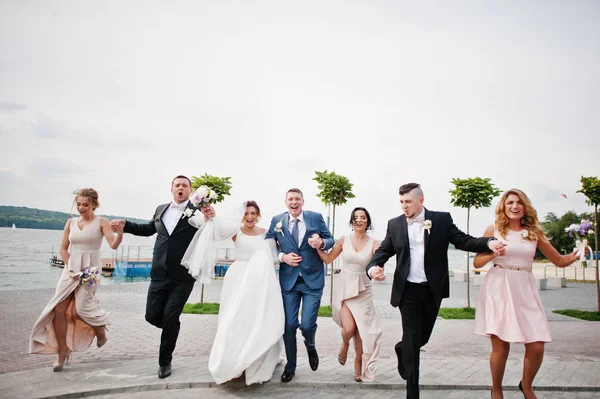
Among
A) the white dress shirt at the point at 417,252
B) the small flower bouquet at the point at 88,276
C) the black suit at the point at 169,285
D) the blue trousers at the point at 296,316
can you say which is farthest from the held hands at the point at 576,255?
the small flower bouquet at the point at 88,276

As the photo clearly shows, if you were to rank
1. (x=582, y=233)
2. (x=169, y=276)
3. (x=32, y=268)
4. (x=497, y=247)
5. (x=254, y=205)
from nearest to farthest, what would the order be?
1. (x=497, y=247)
2. (x=582, y=233)
3. (x=169, y=276)
4. (x=254, y=205)
5. (x=32, y=268)

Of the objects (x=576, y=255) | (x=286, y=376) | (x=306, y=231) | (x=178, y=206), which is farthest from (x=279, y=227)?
(x=576, y=255)

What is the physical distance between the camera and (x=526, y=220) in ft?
16.7

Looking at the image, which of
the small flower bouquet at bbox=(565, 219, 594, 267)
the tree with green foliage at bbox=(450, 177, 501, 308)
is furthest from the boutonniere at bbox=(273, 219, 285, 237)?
the tree with green foliage at bbox=(450, 177, 501, 308)

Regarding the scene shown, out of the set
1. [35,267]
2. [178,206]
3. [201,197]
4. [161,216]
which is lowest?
[35,267]

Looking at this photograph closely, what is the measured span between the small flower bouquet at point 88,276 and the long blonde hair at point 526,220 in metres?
5.57

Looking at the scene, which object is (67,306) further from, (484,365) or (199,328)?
(484,365)

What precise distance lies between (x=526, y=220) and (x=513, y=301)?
100 cm

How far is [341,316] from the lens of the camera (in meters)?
6.08

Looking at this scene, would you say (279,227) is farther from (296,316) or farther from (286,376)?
(286,376)

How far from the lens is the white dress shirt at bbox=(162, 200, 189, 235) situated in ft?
20.2

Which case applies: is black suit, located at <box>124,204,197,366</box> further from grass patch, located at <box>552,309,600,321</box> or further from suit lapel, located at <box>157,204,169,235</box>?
grass patch, located at <box>552,309,600,321</box>

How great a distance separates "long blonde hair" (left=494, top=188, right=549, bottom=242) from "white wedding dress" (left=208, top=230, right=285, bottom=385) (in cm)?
294

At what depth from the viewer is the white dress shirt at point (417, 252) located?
16.3 ft
